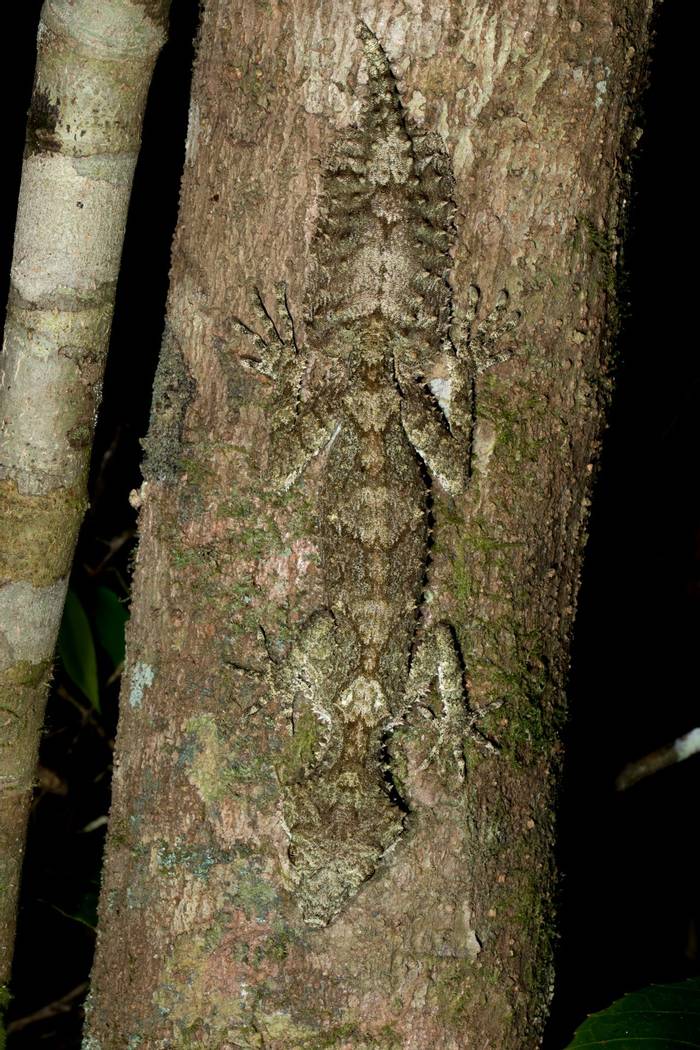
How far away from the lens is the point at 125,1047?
2928mm

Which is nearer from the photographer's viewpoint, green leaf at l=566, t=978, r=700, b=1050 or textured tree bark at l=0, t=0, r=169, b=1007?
green leaf at l=566, t=978, r=700, b=1050

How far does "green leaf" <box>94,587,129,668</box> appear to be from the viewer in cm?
502

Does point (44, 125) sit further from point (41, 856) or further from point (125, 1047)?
point (41, 856)

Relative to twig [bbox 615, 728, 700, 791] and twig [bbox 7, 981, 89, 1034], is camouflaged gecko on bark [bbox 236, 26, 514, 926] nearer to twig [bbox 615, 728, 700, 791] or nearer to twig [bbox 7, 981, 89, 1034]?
twig [bbox 615, 728, 700, 791]

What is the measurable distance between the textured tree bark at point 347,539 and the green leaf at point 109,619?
6.49 feet

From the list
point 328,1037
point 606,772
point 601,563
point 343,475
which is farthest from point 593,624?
point 328,1037

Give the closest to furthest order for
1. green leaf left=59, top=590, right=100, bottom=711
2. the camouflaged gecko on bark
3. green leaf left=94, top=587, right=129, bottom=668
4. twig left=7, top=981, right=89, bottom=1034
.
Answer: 1. the camouflaged gecko on bark
2. green leaf left=59, top=590, right=100, bottom=711
3. green leaf left=94, top=587, right=129, bottom=668
4. twig left=7, top=981, right=89, bottom=1034

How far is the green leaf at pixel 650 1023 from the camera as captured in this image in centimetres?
273

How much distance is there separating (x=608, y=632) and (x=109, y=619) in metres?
2.72

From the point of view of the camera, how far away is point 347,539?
310cm

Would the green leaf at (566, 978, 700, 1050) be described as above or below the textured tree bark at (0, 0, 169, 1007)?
below

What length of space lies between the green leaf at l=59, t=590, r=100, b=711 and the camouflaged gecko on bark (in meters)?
2.02

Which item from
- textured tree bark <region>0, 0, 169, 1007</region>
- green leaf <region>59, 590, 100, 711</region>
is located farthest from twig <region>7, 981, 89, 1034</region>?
textured tree bark <region>0, 0, 169, 1007</region>

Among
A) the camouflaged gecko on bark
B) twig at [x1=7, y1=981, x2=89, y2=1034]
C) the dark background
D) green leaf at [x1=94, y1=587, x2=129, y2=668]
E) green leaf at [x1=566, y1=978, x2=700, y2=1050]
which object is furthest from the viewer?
twig at [x1=7, y1=981, x2=89, y2=1034]
